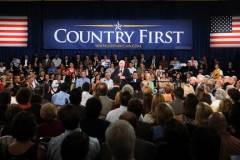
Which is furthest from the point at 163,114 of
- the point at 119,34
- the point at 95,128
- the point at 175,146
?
the point at 119,34

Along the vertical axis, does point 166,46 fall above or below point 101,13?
below

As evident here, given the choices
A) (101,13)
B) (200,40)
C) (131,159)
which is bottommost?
(131,159)

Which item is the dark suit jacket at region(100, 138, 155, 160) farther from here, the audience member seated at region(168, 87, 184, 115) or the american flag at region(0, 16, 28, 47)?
the american flag at region(0, 16, 28, 47)

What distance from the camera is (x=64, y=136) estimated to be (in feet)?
11.2

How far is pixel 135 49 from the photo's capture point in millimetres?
18594

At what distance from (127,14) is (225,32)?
462cm

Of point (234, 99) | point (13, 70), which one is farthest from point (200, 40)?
point (234, 99)

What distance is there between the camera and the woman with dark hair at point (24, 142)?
3.11m

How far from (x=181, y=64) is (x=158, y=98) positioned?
Answer: 13243 mm

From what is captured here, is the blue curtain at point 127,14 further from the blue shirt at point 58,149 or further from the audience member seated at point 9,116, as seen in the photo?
the blue shirt at point 58,149

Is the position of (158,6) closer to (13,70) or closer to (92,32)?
(92,32)

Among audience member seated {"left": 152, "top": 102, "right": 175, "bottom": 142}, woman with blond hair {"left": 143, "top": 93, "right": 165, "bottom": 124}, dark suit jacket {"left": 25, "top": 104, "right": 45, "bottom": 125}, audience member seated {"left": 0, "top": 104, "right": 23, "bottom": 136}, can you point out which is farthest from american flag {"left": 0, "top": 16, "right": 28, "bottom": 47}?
audience member seated {"left": 152, "top": 102, "right": 175, "bottom": 142}

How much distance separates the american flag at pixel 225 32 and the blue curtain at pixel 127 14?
29 centimetres

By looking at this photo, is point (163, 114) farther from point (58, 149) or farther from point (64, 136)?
point (58, 149)
